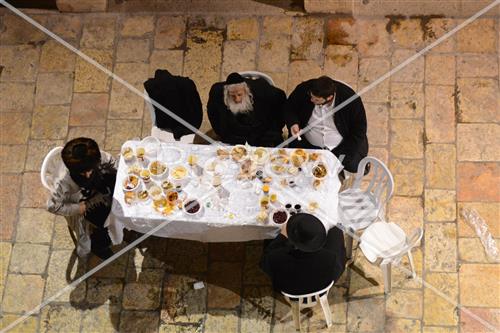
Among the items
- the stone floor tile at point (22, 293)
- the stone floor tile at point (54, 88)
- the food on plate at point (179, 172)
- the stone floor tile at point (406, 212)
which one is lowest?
the stone floor tile at point (22, 293)

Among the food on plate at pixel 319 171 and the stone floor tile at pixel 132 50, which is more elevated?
the stone floor tile at pixel 132 50

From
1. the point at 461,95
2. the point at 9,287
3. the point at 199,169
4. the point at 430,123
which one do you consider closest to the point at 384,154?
the point at 430,123

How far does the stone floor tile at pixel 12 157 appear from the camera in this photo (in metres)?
6.11

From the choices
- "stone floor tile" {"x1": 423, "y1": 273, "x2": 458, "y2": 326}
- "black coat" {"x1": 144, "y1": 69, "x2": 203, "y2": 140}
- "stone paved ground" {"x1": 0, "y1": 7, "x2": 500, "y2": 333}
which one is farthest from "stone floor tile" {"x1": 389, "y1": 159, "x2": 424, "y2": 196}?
"black coat" {"x1": 144, "y1": 69, "x2": 203, "y2": 140}

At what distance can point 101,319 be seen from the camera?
214 inches

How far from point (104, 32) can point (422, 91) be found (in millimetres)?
3114

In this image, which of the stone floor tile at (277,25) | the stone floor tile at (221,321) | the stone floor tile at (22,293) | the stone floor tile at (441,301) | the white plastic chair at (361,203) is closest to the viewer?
the white plastic chair at (361,203)

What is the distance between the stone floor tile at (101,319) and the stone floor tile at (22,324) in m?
0.41

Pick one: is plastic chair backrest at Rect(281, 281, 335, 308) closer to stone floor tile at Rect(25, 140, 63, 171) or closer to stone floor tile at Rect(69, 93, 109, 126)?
stone floor tile at Rect(69, 93, 109, 126)

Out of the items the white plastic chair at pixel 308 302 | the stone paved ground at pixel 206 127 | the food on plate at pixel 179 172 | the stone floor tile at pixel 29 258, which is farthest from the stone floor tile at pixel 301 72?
the stone floor tile at pixel 29 258

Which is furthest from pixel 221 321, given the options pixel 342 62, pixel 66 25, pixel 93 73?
pixel 66 25

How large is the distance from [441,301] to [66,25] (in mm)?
4391

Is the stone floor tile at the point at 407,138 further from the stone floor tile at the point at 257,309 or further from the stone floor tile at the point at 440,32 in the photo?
the stone floor tile at the point at 257,309

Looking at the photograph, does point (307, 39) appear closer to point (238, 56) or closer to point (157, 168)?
point (238, 56)
